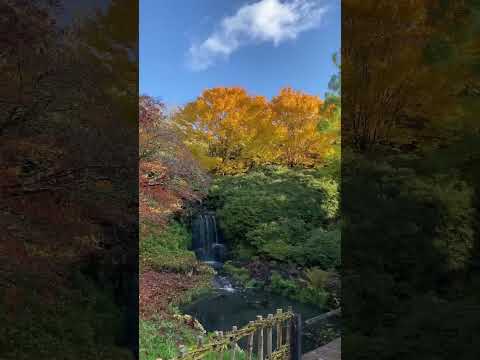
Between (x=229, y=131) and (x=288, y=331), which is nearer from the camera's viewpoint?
(x=288, y=331)

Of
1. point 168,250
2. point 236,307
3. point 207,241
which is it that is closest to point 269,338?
point 236,307

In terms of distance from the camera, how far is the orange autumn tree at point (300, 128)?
10.2 feet

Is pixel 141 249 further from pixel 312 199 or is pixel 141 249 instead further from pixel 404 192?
pixel 404 192

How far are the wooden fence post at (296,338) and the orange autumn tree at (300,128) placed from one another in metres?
1.48

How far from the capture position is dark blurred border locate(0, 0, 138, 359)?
187 cm

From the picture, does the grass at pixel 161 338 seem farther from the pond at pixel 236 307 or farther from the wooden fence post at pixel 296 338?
the wooden fence post at pixel 296 338

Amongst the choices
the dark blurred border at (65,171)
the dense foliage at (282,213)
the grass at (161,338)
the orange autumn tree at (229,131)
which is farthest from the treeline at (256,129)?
the grass at (161,338)

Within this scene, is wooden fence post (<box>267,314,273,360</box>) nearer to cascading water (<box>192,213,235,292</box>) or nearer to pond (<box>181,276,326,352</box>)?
pond (<box>181,276,326,352</box>)

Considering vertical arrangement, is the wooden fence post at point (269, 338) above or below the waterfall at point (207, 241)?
below

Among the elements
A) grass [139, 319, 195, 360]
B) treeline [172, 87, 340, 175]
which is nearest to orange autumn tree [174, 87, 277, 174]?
treeline [172, 87, 340, 175]

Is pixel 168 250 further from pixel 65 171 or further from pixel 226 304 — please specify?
pixel 65 171

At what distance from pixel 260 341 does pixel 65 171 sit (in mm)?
2020

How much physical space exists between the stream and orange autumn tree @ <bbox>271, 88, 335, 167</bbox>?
3.86 ft

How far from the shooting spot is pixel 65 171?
202 centimetres
